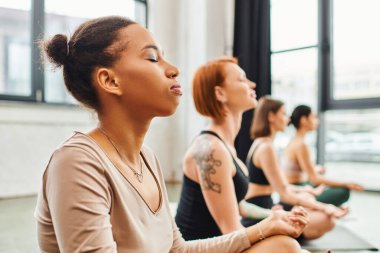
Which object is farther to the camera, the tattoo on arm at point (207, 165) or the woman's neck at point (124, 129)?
Result: the tattoo on arm at point (207, 165)

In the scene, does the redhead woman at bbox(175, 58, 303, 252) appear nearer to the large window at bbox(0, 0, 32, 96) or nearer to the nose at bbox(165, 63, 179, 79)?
the nose at bbox(165, 63, 179, 79)

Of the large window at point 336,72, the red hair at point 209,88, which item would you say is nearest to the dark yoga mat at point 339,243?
the red hair at point 209,88

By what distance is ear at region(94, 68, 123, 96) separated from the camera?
31.8 inches

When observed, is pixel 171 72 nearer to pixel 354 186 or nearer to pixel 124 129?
pixel 124 129

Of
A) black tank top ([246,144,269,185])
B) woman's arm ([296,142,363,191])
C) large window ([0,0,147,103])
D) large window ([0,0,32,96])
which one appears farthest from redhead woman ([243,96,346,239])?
large window ([0,0,32,96])

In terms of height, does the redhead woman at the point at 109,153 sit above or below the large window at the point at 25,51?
below

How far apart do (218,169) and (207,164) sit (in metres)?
0.05

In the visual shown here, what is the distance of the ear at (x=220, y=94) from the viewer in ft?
5.10

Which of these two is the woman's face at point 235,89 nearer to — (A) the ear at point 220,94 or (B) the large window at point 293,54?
(A) the ear at point 220,94

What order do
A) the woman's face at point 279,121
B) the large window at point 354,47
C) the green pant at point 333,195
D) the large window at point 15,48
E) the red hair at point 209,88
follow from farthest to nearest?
the large window at point 354,47, the large window at point 15,48, the green pant at point 333,195, the woman's face at point 279,121, the red hair at point 209,88

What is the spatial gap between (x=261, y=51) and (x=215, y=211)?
12.2 feet

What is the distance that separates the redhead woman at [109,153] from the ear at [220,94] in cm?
68

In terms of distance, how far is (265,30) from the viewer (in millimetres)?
4793

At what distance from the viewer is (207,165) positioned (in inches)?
54.1
